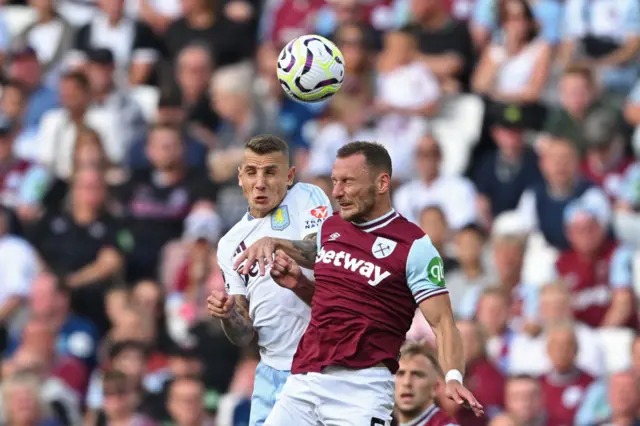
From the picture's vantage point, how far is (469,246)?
1485 centimetres

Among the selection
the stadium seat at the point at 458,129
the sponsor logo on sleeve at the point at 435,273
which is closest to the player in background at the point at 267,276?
the sponsor logo on sleeve at the point at 435,273

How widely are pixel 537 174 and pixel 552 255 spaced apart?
0.97 meters

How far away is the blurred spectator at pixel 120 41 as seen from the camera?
755 inches

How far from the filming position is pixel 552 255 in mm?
14977

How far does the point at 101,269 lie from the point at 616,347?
552 centimetres

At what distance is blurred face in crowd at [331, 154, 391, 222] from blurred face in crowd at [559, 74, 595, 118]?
6.82m

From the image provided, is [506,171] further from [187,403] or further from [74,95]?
[74,95]

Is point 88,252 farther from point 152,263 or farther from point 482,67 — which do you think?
point 482,67

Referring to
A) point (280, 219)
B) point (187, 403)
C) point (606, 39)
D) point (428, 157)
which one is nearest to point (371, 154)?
point (280, 219)

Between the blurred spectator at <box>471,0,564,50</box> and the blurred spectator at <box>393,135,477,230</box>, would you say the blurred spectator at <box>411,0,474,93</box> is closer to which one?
the blurred spectator at <box>471,0,564,50</box>

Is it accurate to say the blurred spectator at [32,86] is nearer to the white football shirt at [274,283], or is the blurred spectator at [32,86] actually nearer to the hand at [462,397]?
the white football shirt at [274,283]

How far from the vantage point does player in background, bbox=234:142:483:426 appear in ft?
29.8

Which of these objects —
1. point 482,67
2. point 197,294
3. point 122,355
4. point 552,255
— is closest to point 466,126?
point 482,67

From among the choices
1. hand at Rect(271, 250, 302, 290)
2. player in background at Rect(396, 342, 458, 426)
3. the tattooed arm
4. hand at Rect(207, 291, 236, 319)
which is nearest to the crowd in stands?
player in background at Rect(396, 342, 458, 426)
